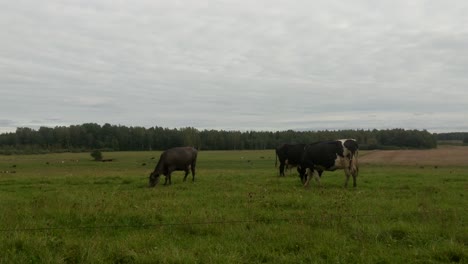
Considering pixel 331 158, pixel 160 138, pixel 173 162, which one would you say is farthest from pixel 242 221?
pixel 160 138

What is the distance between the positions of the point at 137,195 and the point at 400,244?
10.3m

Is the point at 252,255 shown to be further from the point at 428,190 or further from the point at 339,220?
the point at 428,190

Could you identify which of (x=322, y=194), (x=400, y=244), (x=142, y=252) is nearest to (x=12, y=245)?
(x=142, y=252)

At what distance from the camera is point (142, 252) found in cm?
805

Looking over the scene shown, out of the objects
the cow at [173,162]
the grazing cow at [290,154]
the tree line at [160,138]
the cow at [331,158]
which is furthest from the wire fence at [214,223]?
the tree line at [160,138]

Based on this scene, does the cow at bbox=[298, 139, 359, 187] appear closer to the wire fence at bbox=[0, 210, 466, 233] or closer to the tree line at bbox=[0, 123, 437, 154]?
the wire fence at bbox=[0, 210, 466, 233]

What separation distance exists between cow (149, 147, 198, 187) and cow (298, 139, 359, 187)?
6.95m

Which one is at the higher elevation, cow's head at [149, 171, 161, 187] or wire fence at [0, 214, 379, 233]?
cow's head at [149, 171, 161, 187]

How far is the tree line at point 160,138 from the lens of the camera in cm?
13275

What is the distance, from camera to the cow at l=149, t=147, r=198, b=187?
2148 cm

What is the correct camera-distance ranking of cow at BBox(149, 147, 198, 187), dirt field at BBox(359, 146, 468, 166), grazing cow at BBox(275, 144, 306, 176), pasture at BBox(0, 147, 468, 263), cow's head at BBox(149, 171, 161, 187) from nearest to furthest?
pasture at BBox(0, 147, 468, 263) < cow's head at BBox(149, 171, 161, 187) < cow at BBox(149, 147, 198, 187) < grazing cow at BBox(275, 144, 306, 176) < dirt field at BBox(359, 146, 468, 166)

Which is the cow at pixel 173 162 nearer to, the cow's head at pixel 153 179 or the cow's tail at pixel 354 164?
the cow's head at pixel 153 179

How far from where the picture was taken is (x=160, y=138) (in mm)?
133750

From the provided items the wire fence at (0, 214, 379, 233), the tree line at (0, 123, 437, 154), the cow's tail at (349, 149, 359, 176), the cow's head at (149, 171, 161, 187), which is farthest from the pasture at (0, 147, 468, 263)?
the tree line at (0, 123, 437, 154)
